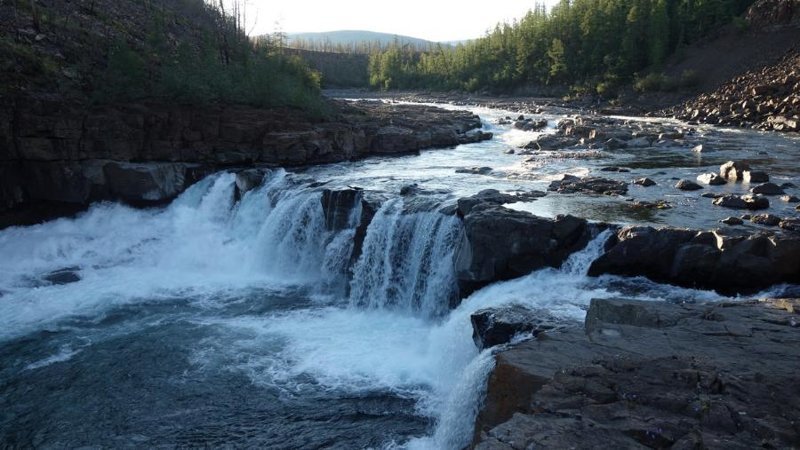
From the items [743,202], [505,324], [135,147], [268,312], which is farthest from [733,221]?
[135,147]

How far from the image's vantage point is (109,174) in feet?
66.5

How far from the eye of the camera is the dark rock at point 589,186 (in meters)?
17.4

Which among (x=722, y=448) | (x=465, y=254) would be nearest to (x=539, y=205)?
(x=465, y=254)

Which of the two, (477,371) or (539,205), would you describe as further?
(539,205)

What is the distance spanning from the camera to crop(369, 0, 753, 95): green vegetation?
182ft

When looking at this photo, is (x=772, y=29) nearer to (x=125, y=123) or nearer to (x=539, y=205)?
(x=539, y=205)

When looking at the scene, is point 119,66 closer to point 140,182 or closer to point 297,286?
point 140,182

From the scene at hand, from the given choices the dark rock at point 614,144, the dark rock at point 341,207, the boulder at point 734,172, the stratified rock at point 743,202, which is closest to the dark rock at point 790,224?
the stratified rock at point 743,202

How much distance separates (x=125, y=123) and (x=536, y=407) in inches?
767

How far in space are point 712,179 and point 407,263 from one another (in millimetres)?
10292

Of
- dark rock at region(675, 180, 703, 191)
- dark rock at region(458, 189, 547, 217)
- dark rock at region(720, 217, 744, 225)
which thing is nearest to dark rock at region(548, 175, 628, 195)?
dark rock at region(458, 189, 547, 217)

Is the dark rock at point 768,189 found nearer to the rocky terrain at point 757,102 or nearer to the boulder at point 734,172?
the boulder at point 734,172

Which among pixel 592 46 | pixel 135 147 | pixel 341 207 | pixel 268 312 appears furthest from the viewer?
pixel 592 46

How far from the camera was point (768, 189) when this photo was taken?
16.2 meters
